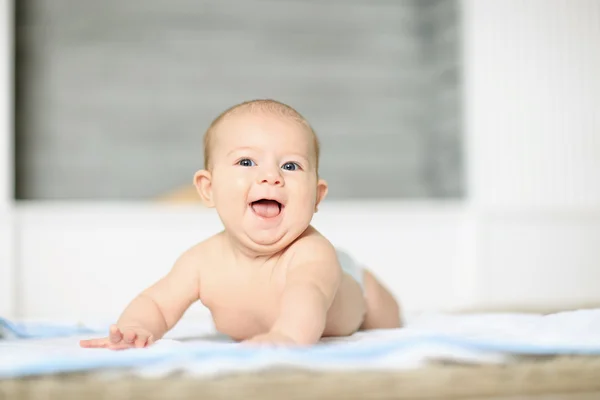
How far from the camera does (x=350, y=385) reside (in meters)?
0.70

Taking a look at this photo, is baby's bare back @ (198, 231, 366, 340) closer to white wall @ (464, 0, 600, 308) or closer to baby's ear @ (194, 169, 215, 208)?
baby's ear @ (194, 169, 215, 208)

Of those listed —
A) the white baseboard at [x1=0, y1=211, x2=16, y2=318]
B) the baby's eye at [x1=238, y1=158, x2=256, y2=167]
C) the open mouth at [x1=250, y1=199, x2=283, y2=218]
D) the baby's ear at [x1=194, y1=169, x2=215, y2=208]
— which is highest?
the baby's eye at [x1=238, y1=158, x2=256, y2=167]

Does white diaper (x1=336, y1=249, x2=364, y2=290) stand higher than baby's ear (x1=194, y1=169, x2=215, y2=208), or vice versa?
baby's ear (x1=194, y1=169, x2=215, y2=208)

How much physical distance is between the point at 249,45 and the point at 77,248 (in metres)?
1.27

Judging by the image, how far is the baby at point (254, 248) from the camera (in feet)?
3.32

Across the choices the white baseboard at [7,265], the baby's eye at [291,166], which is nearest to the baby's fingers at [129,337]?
the baby's eye at [291,166]

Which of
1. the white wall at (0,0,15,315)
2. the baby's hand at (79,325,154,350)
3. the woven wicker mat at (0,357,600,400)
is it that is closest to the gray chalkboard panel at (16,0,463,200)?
the white wall at (0,0,15,315)

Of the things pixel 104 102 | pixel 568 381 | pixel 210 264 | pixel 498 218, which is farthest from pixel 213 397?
pixel 104 102

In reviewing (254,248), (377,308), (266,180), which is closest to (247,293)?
(254,248)

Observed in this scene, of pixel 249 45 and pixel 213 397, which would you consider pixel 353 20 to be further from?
pixel 213 397

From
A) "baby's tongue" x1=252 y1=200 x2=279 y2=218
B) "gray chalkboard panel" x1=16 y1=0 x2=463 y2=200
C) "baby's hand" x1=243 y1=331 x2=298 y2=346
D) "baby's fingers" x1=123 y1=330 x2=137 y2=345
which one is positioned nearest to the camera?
"baby's hand" x1=243 y1=331 x2=298 y2=346

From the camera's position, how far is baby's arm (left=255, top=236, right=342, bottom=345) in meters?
0.90

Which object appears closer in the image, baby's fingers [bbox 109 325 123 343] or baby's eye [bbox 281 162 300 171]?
baby's fingers [bbox 109 325 123 343]

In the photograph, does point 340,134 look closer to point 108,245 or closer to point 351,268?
point 108,245
